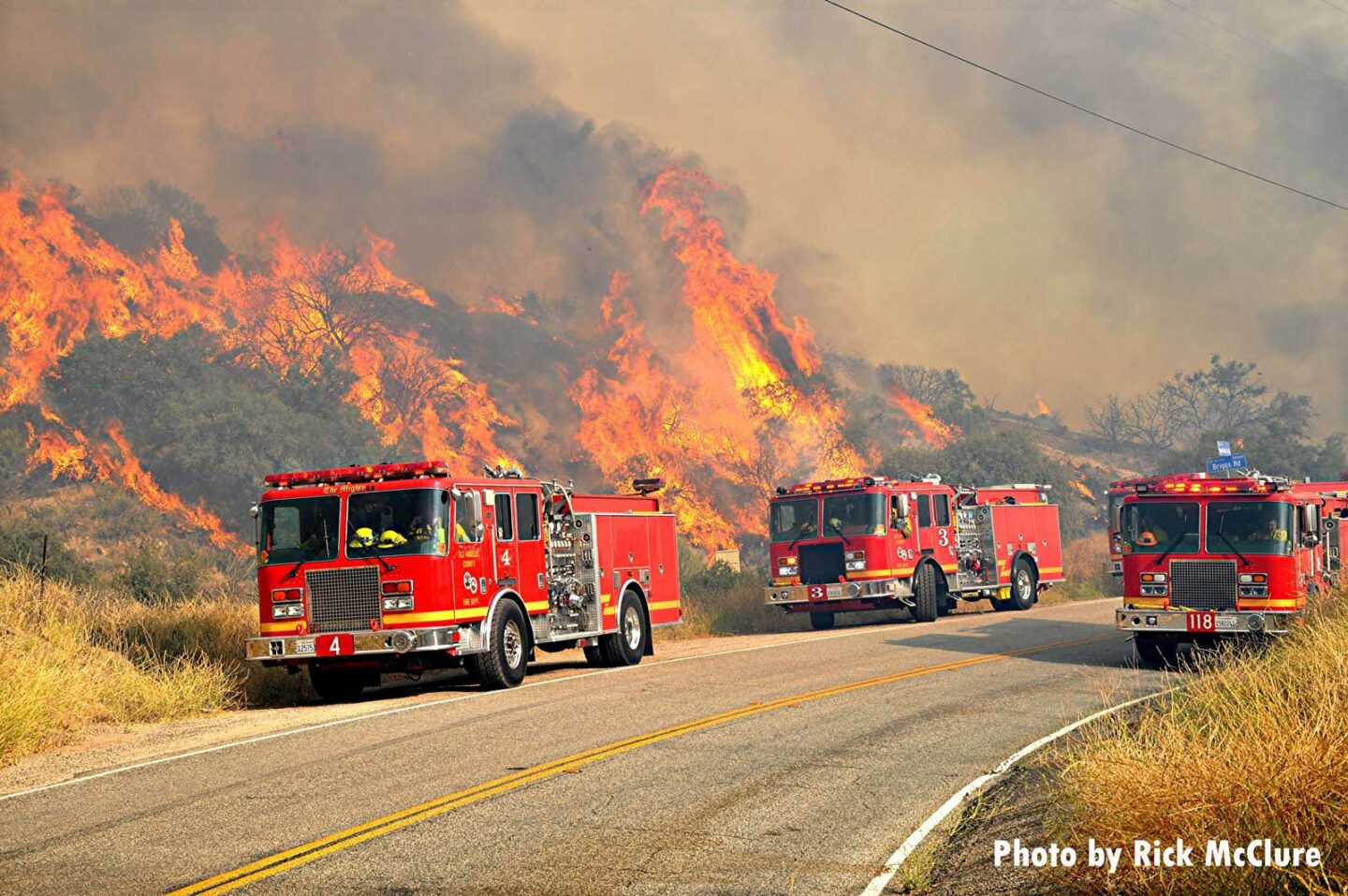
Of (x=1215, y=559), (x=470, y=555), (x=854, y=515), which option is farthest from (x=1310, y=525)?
(x=470, y=555)

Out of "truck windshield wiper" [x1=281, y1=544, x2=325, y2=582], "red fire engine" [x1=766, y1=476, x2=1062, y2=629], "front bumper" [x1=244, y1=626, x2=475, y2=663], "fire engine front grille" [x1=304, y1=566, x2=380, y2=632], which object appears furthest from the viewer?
"red fire engine" [x1=766, y1=476, x2=1062, y2=629]

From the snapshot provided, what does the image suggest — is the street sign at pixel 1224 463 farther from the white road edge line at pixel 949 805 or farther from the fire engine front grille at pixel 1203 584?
the white road edge line at pixel 949 805

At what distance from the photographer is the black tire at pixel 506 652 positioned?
17188 mm

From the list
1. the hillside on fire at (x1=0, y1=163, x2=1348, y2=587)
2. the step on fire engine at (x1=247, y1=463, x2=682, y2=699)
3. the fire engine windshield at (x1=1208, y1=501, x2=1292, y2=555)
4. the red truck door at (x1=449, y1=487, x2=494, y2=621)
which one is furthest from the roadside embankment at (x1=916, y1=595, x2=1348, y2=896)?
the hillside on fire at (x1=0, y1=163, x2=1348, y2=587)

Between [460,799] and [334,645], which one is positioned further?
[334,645]

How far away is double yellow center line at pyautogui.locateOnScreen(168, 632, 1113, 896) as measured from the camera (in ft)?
26.1

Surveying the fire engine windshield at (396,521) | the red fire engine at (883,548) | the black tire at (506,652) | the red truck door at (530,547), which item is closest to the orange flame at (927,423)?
the red fire engine at (883,548)

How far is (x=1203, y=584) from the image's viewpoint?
18.6m

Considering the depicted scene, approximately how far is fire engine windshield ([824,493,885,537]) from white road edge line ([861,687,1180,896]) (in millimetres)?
13868

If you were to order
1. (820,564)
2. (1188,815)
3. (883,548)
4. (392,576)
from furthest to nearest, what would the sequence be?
(820,564)
(883,548)
(392,576)
(1188,815)

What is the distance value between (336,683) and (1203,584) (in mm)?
11458

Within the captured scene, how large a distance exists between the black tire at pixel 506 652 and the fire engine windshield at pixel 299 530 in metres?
2.22

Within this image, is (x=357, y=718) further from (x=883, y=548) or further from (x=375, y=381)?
(x=375, y=381)

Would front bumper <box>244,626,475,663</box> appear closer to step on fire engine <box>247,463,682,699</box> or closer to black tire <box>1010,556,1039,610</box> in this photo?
step on fire engine <box>247,463,682,699</box>
